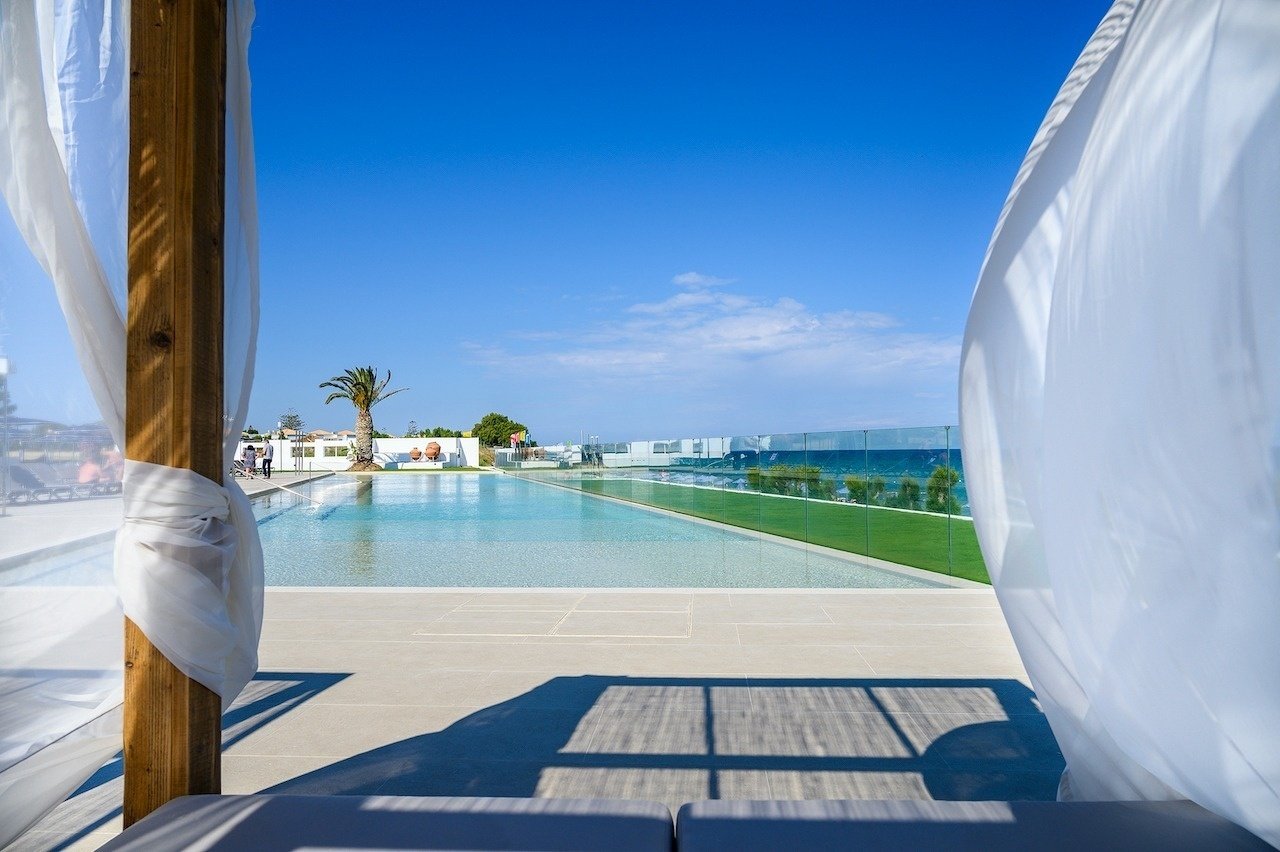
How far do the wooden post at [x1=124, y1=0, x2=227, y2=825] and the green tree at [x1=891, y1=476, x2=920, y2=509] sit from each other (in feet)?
21.1

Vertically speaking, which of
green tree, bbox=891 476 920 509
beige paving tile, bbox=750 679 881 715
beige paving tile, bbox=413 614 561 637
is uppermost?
green tree, bbox=891 476 920 509

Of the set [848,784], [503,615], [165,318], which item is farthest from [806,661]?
[165,318]

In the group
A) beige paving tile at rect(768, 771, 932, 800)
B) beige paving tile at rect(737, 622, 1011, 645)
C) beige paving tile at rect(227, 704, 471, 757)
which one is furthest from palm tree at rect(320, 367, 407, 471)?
beige paving tile at rect(768, 771, 932, 800)

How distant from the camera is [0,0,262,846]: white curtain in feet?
5.90

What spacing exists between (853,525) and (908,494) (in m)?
0.73

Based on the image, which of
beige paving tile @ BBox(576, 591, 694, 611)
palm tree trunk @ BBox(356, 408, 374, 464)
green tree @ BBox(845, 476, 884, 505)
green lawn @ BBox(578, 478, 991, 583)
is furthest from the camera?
palm tree trunk @ BBox(356, 408, 374, 464)

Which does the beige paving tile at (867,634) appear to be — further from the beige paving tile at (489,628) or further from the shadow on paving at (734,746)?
the beige paving tile at (489,628)

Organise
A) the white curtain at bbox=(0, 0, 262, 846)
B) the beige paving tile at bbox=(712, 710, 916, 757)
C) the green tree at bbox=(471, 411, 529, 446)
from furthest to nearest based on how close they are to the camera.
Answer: the green tree at bbox=(471, 411, 529, 446) → the beige paving tile at bbox=(712, 710, 916, 757) → the white curtain at bbox=(0, 0, 262, 846)

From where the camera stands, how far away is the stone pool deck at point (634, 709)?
259 centimetres

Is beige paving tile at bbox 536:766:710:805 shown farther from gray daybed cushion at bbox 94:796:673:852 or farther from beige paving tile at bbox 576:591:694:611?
beige paving tile at bbox 576:591:694:611

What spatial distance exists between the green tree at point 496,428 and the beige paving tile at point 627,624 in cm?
4652

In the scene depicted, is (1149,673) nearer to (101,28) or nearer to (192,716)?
(192,716)

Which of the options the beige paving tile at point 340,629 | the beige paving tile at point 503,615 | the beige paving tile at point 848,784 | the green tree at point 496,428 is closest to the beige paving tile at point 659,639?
the beige paving tile at point 503,615

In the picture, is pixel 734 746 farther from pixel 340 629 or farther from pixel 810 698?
pixel 340 629
